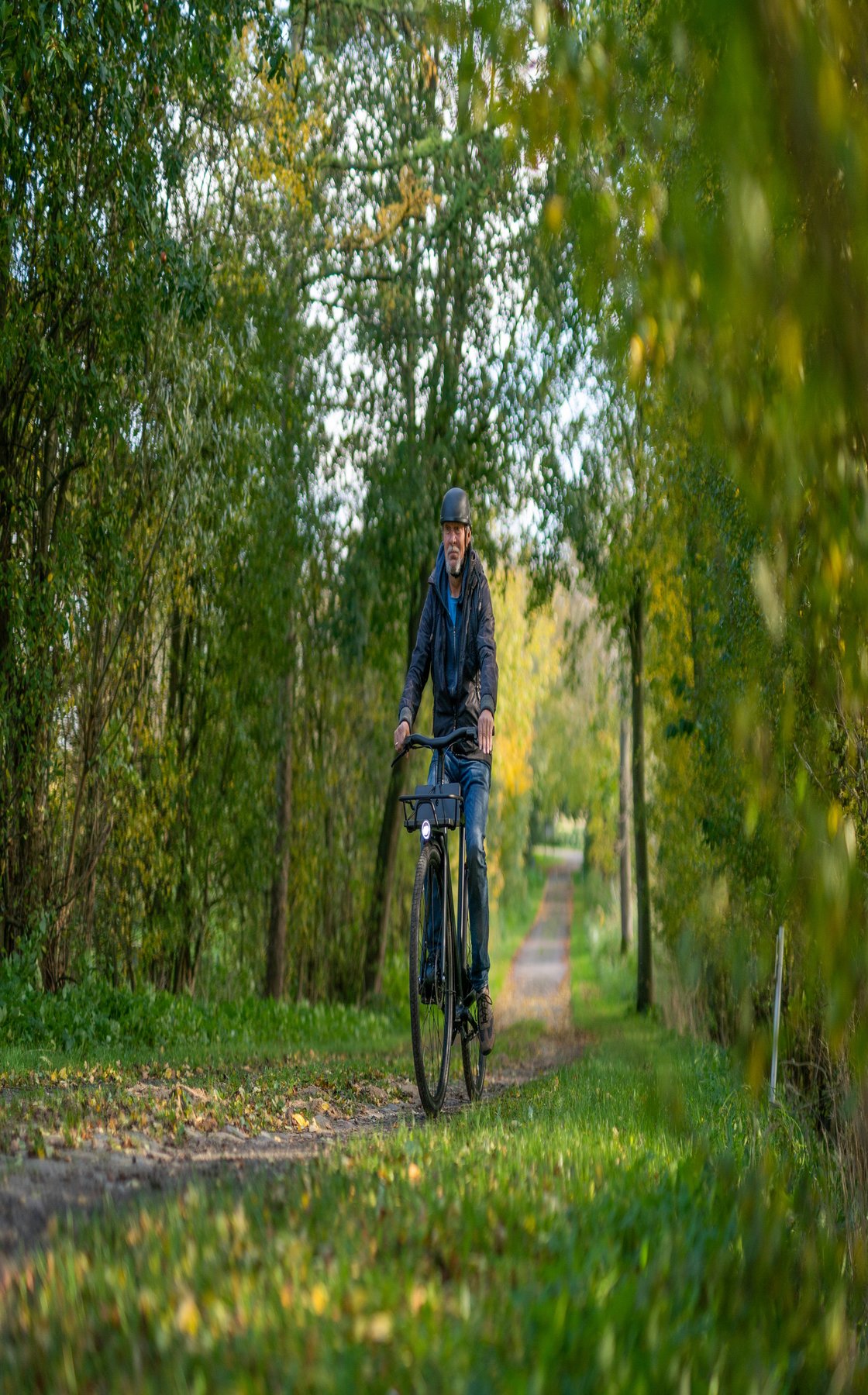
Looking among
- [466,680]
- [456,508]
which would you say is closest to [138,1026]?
[466,680]

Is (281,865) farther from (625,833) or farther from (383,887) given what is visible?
(625,833)

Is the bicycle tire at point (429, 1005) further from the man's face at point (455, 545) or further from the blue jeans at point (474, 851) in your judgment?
the man's face at point (455, 545)

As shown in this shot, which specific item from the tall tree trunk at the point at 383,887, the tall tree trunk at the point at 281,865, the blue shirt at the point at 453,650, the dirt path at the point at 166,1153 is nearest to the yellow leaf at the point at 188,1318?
the dirt path at the point at 166,1153

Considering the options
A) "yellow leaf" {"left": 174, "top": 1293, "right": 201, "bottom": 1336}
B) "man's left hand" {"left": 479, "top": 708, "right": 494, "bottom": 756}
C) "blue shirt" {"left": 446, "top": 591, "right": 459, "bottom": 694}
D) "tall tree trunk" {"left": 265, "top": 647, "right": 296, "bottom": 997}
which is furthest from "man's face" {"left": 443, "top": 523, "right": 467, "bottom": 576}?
"tall tree trunk" {"left": 265, "top": 647, "right": 296, "bottom": 997}

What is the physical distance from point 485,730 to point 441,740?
8.2 inches

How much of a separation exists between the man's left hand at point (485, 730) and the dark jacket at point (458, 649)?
0.76ft

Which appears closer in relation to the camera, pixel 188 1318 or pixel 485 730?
pixel 188 1318

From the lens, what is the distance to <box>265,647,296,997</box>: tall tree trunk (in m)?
13.4

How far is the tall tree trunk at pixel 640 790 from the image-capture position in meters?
16.5

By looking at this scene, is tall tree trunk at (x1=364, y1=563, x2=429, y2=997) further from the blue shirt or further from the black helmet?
the black helmet

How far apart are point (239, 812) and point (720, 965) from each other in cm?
455

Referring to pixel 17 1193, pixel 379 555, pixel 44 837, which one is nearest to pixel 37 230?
pixel 44 837

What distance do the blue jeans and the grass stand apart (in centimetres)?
209

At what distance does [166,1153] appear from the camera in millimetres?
4270
